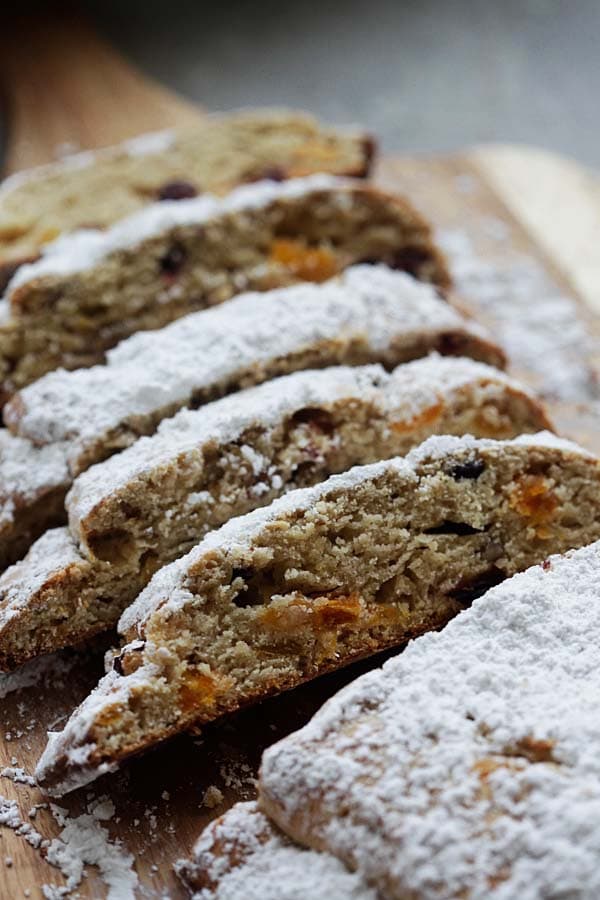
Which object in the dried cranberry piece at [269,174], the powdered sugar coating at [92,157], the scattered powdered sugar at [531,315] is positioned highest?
the dried cranberry piece at [269,174]

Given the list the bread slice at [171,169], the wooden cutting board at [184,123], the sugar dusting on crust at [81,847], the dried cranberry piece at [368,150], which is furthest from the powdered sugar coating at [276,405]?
the dried cranberry piece at [368,150]

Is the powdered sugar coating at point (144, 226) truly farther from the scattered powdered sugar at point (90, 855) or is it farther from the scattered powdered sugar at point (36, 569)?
the scattered powdered sugar at point (90, 855)

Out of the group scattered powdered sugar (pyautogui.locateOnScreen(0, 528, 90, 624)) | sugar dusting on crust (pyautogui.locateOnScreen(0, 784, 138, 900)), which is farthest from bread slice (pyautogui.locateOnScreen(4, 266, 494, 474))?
sugar dusting on crust (pyautogui.locateOnScreen(0, 784, 138, 900))

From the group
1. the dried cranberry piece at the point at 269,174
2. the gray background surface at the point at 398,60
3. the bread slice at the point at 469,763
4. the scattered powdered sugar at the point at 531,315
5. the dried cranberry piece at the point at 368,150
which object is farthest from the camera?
the gray background surface at the point at 398,60

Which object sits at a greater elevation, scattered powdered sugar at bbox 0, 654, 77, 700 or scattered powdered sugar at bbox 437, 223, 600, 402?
scattered powdered sugar at bbox 437, 223, 600, 402

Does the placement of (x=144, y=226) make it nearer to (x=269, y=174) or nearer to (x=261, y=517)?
(x=269, y=174)

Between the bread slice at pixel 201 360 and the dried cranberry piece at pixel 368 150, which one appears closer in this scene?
the bread slice at pixel 201 360

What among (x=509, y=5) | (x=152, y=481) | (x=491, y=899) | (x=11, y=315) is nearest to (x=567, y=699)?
(x=491, y=899)

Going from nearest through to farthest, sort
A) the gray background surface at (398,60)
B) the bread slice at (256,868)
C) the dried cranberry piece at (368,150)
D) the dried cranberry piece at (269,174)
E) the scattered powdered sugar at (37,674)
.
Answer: the bread slice at (256,868), the scattered powdered sugar at (37,674), the dried cranberry piece at (269,174), the dried cranberry piece at (368,150), the gray background surface at (398,60)

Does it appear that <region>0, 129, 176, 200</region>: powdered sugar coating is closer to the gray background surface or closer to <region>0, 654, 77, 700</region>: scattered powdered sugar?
the gray background surface
